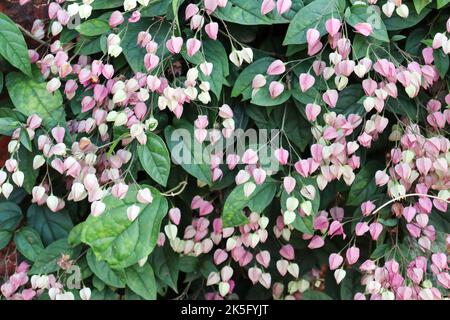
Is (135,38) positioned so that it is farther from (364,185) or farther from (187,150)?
(364,185)

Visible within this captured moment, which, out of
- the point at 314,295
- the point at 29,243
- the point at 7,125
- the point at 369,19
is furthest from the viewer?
the point at 314,295

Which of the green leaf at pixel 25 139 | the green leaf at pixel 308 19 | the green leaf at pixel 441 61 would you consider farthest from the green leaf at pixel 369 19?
the green leaf at pixel 25 139

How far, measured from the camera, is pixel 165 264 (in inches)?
57.7

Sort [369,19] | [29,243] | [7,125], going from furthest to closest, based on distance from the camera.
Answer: [29,243], [7,125], [369,19]

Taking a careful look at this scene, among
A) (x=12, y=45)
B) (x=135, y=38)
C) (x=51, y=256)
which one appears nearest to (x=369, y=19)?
(x=135, y=38)

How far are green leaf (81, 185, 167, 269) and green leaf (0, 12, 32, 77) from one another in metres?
0.40

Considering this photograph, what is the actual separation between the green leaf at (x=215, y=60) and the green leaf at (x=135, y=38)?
8 centimetres

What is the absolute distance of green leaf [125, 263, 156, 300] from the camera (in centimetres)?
137

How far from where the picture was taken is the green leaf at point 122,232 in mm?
1241

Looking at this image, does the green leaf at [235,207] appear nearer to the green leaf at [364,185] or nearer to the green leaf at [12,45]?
the green leaf at [364,185]

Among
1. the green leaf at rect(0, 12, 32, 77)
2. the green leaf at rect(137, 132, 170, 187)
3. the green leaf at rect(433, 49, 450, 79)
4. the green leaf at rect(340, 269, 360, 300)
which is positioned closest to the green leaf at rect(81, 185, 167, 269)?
the green leaf at rect(137, 132, 170, 187)

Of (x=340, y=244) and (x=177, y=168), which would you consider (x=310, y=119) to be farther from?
(x=340, y=244)

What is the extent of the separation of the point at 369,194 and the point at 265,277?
12.7 inches

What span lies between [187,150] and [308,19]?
39 cm
